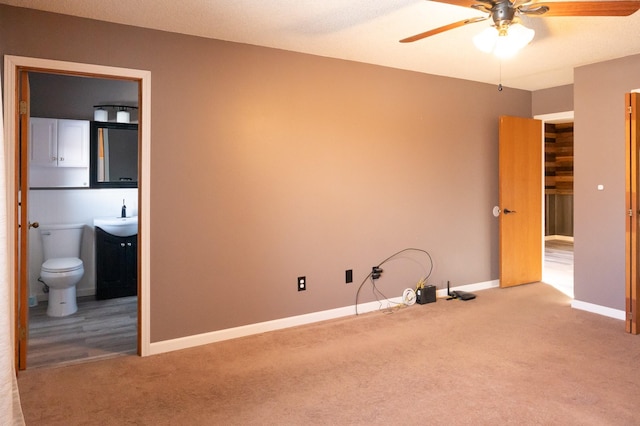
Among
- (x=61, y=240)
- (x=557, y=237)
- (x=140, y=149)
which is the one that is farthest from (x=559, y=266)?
(x=61, y=240)

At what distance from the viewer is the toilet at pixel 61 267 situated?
419 cm

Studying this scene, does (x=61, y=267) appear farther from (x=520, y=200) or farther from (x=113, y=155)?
(x=520, y=200)

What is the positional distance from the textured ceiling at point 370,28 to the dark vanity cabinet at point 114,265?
2601 mm

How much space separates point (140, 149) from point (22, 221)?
35.3 inches

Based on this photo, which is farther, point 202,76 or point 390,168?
point 390,168

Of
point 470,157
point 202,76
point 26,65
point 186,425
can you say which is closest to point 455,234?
point 470,157

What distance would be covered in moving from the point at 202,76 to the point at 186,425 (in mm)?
2435

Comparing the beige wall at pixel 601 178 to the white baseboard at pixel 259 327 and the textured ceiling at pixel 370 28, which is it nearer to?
the textured ceiling at pixel 370 28

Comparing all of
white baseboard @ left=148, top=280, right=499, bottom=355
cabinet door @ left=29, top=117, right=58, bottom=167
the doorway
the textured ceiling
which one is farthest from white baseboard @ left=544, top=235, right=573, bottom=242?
cabinet door @ left=29, top=117, right=58, bottom=167

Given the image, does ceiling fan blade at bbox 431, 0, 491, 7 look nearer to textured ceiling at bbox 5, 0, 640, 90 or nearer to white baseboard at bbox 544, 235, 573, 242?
textured ceiling at bbox 5, 0, 640, 90

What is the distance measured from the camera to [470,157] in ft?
16.5

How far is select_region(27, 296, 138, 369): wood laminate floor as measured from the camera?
327cm

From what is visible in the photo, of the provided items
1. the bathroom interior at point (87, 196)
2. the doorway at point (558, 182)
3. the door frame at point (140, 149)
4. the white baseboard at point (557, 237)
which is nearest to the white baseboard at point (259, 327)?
the door frame at point (140, 149)

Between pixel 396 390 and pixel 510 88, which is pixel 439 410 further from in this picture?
pixel 510 88
